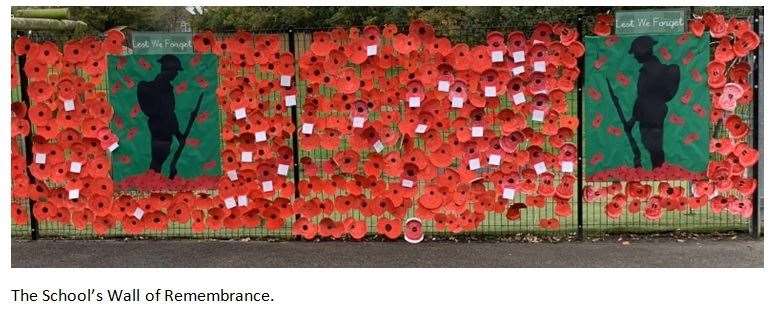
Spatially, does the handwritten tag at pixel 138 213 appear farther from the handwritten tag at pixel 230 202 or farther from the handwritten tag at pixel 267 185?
the handwritten tag at pixel 267 185

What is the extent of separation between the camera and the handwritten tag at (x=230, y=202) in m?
6.75

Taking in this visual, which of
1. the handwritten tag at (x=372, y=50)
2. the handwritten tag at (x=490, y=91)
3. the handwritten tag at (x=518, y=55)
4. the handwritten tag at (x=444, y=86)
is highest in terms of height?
the handwritten tag at (x=372, y=50)

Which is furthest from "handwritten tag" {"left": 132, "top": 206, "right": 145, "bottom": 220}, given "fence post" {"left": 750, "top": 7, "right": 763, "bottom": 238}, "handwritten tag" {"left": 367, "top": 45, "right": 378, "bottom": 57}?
"fence post" {"left": 750, "top": 7, "right": 763, "bottom": 238}

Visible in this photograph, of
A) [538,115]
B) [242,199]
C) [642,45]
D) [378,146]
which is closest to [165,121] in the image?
[242,199]

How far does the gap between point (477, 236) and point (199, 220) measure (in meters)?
2.72

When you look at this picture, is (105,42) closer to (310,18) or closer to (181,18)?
(310,18)

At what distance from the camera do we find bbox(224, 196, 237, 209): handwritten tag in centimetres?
675

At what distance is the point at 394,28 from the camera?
6359mm

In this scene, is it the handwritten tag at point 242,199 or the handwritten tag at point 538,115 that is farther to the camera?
the handwritten tag at point 242,199

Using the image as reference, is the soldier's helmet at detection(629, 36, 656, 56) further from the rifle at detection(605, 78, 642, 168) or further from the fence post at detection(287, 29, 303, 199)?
the fence post at detection(287, 29, 303, 199)

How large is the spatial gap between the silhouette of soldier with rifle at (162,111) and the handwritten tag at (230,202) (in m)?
0.56

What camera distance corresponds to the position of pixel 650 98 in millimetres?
6504

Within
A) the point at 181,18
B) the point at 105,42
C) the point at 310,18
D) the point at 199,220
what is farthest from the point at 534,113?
the point at 181,18

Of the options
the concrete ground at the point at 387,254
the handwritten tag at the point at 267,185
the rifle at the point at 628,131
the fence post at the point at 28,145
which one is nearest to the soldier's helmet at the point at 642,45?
the rifle at the point at 628,131
